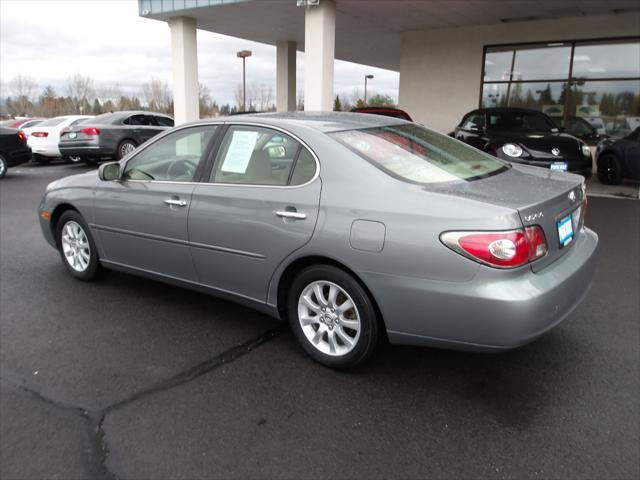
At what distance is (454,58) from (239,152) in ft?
44.6

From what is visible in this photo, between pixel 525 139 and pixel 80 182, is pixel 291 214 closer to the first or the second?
pixel 80 182

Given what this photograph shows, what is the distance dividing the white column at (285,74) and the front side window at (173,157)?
15.6 meters

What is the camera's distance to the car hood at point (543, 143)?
905 cm

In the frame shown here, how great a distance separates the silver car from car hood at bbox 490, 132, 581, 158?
5621 mm

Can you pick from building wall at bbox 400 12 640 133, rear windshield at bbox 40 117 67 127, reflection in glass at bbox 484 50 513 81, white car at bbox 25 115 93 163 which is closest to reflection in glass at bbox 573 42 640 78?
building wall at bbox 400 12 640 133

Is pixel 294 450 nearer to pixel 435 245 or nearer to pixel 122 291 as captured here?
pixel 435 245

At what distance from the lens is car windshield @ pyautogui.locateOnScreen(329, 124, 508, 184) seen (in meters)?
3.21

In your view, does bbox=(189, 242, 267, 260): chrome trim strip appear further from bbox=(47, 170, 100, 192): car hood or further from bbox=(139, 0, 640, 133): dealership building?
bbox=(139, 0, 640, 133): dealership building

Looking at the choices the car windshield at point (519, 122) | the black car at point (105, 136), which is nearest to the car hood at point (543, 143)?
the car windshield at point (519, 122)

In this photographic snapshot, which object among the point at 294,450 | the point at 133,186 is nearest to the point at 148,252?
the point at 133,186

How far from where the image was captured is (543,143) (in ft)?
30.3

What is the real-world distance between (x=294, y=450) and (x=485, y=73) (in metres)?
15.0

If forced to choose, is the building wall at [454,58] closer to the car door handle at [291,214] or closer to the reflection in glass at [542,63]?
the reflection in glass at [542,63]

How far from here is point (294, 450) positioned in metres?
2.55
